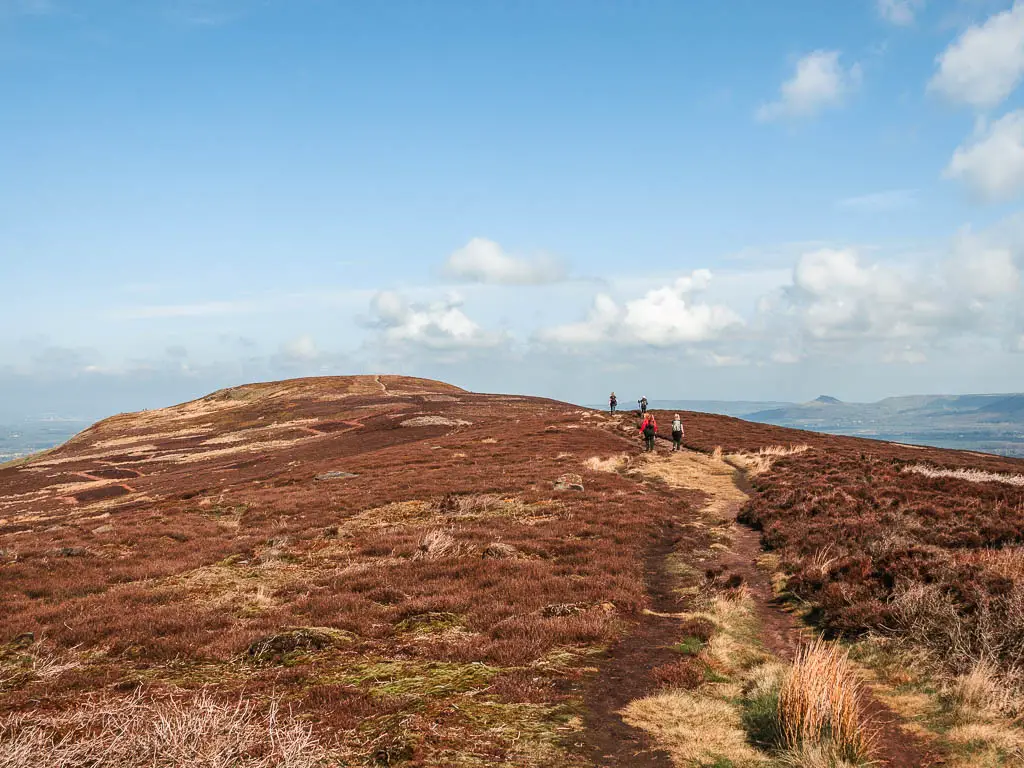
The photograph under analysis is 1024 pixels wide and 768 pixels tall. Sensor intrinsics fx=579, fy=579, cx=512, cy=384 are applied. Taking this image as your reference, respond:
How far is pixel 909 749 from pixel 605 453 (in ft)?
108

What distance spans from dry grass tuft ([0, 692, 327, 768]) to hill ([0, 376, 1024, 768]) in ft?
0.14

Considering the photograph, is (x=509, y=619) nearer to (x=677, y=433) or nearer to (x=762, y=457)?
(x=762, y=457)

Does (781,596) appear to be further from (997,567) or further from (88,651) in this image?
(88,651)

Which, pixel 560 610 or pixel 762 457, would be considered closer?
pixel 560 610

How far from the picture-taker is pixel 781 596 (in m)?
14.3

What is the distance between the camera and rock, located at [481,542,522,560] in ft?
57.5

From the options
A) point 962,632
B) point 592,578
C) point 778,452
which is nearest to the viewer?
point 962,632

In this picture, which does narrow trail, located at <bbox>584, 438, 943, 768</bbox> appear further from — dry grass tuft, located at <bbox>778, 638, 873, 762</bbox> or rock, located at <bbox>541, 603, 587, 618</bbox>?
rock, located at <bbox>541, 603, 587, 618</bbox>

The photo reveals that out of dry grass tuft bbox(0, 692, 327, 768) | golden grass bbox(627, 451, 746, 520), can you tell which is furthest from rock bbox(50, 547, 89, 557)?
golden grass bbox(627, 451, 746, 520)

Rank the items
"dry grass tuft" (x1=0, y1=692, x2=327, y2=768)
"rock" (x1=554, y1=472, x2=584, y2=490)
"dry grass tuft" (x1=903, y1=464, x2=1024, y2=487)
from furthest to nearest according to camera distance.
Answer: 1. "rock" (x1=554, y1=472, x2=584, y2=490)
2. "dry grass tuft" (x1=903, y1=464, x2=1024, y2=487)
3. "dry grass tuft" (x1=0, y1=692, x2=327, y2=768)

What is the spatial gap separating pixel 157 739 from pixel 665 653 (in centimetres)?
827

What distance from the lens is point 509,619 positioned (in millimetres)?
12219

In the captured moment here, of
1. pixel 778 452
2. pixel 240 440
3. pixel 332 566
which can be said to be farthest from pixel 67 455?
pixel 778 452

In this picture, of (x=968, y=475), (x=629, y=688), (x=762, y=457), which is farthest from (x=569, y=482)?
(x=629, y=688)
